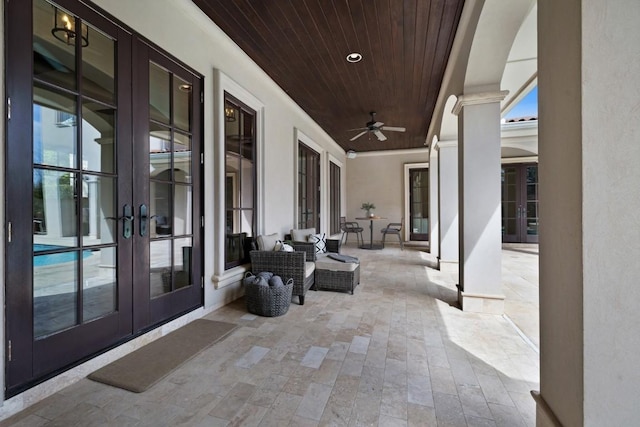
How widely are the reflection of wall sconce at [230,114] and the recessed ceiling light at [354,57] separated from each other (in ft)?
5.30

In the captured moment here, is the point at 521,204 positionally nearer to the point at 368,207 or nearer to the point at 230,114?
the point at 368,207

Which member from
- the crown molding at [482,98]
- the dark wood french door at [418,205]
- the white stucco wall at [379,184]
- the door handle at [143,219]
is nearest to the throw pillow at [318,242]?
the door handle at [143,219]

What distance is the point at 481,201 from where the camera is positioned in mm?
3090

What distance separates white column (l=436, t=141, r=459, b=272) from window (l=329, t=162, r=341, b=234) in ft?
10.6

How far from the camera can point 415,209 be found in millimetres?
9062

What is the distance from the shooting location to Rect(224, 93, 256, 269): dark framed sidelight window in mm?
3469

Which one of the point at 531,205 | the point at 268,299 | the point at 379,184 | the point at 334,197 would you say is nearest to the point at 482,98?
the point at 268,299

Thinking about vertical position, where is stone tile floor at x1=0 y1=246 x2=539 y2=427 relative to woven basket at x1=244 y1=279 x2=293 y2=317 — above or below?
below

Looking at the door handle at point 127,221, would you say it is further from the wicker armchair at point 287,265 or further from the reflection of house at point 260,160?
the wicker armchair at point 287,265

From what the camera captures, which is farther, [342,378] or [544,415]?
[342,378]

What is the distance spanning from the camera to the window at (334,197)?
26.2 feet

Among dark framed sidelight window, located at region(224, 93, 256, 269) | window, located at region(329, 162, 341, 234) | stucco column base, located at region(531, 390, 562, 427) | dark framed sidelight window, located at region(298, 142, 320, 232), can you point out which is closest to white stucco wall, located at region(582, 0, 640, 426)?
stucco column base, located at region(531, 390, 562, 427)

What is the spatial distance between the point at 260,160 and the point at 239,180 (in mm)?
516

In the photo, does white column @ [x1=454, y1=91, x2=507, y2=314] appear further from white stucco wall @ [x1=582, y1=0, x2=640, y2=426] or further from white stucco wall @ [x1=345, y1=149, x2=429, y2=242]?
white stucco wall @ [x1=345, y1=149, x2=429, y2=242]
